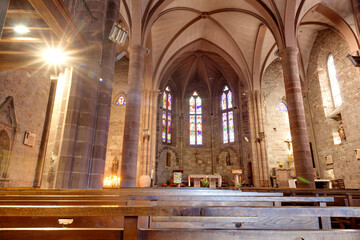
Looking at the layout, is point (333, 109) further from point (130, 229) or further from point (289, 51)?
point (130, 229)

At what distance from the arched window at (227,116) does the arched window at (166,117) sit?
537 centimetres

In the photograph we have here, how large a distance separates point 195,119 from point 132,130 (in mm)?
15305

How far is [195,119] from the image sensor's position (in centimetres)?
2453

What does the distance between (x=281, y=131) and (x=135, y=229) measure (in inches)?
783

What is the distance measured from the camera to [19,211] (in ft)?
3.97

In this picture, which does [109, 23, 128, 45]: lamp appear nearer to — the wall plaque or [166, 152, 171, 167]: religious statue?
the wall plaque

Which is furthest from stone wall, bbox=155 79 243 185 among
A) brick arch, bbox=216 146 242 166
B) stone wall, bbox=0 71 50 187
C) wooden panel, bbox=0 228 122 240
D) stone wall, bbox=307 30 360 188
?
wooden panel, bbox=0 228 122 240

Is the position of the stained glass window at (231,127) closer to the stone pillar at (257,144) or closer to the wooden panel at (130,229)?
the stone pillar at (257,144)

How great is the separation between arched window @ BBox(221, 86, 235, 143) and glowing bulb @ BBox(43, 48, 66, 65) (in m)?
18.0

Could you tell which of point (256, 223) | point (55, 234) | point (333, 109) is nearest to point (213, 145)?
point (333, 109)

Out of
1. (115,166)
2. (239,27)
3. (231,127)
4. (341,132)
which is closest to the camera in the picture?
(341,132)

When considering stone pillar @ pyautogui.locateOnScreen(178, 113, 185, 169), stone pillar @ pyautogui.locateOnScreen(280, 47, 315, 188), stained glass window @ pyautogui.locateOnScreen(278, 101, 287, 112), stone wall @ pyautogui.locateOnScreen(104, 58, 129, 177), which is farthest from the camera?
stone pillar @ pyautogui.locateOnScreen(178, 113, 185, 169)

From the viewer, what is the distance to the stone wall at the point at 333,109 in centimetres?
1312

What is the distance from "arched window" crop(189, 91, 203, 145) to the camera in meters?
24.0
